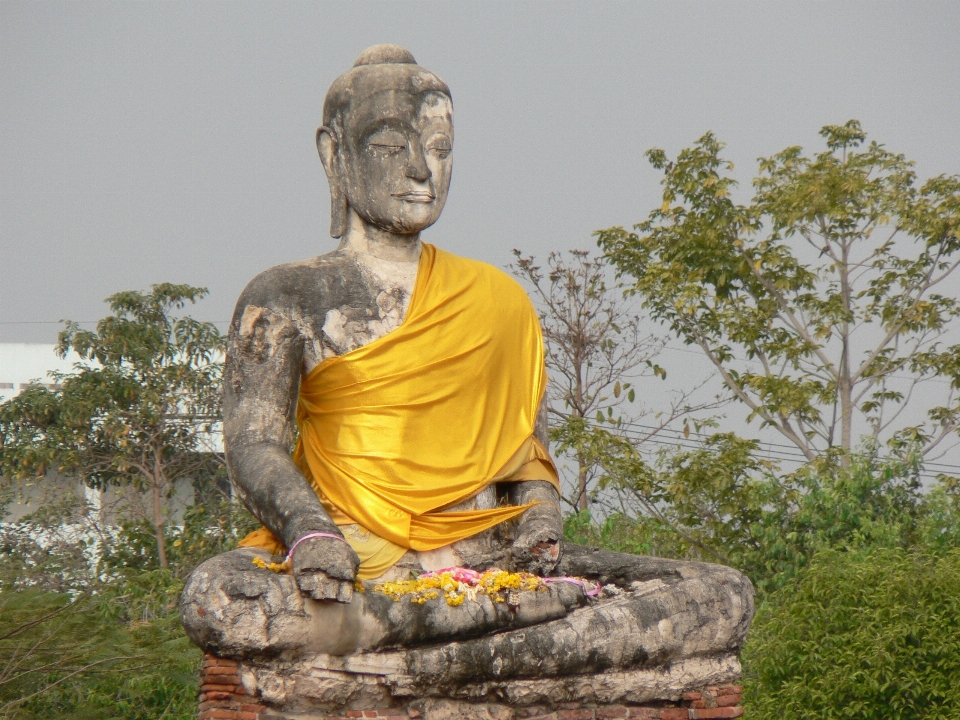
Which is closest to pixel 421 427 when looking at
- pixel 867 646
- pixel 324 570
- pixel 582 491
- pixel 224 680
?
pixel 324 570

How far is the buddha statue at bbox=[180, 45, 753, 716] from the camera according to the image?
595cm

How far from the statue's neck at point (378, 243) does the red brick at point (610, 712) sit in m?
2.29

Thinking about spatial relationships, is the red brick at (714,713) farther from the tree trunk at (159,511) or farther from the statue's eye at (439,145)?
the tree trunk at (159,511)

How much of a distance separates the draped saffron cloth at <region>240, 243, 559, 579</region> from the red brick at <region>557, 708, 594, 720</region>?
926 mm

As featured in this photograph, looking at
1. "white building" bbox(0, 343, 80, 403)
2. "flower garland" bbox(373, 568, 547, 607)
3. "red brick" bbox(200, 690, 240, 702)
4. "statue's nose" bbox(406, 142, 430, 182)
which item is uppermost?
"white building" bbox(0, 343, 80, 403)

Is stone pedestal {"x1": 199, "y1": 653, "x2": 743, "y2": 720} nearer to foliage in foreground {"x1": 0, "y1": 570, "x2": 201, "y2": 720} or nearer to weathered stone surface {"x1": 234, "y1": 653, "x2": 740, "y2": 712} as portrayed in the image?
weathered stone surface {"x1": 234, "y1": 653, "x2": 740, "y2": 712}

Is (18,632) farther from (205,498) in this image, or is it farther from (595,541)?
(205,498)

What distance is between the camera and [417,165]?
23.0 feet

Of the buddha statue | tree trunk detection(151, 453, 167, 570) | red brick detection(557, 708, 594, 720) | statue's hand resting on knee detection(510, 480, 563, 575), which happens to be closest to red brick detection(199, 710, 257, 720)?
the buddha statue

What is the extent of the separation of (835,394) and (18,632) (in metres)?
8.20

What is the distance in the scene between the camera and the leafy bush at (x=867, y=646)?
332 inches

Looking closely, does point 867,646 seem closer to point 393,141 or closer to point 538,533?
point 538,533

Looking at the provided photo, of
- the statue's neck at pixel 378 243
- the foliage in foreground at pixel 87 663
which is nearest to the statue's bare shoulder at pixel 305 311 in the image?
the statue's neck at pixel 378 243

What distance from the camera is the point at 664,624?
247 inches
